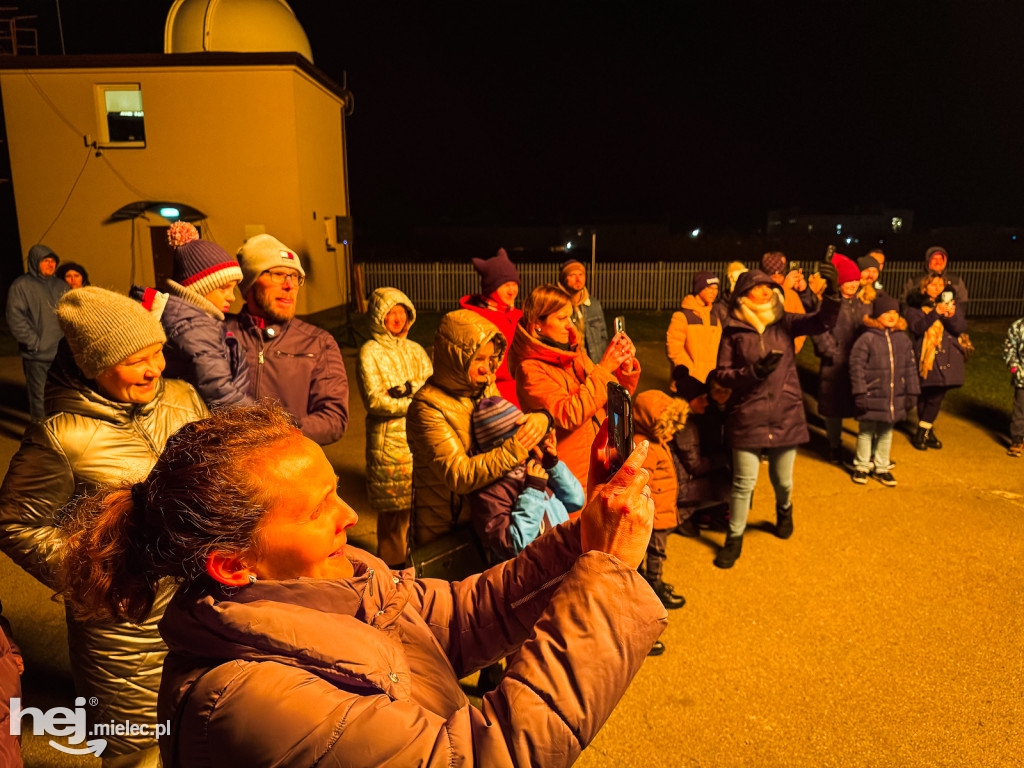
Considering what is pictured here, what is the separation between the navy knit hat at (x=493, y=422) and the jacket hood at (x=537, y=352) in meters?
0.83

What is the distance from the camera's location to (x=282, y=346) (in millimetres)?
3816

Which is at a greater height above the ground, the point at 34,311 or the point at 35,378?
the point at 34,311

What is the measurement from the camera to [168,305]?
3.35 meters

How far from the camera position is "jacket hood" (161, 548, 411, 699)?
1.17 m

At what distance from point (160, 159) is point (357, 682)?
65.3ft

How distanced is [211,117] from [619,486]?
765 inches

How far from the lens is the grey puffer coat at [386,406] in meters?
4.74

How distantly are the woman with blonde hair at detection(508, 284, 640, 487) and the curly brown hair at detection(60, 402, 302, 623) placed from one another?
264cm

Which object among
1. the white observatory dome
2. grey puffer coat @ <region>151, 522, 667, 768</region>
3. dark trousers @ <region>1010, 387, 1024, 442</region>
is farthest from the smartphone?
the white observatory dome

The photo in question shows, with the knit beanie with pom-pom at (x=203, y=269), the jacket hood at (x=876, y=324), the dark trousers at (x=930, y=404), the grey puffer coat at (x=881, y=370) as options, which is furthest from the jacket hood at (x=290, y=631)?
the dark trousers at (x=930, y=404)

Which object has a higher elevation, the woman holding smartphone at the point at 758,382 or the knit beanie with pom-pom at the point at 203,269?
the knit beanie with pom-pom at the point at 203,269

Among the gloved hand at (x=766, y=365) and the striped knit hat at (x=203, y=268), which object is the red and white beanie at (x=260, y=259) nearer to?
the striped knit hat at (x=203, y=268)

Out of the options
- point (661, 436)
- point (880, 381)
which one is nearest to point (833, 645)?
point (661, 436)

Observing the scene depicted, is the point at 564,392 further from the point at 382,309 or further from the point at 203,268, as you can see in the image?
the point at 203,268
